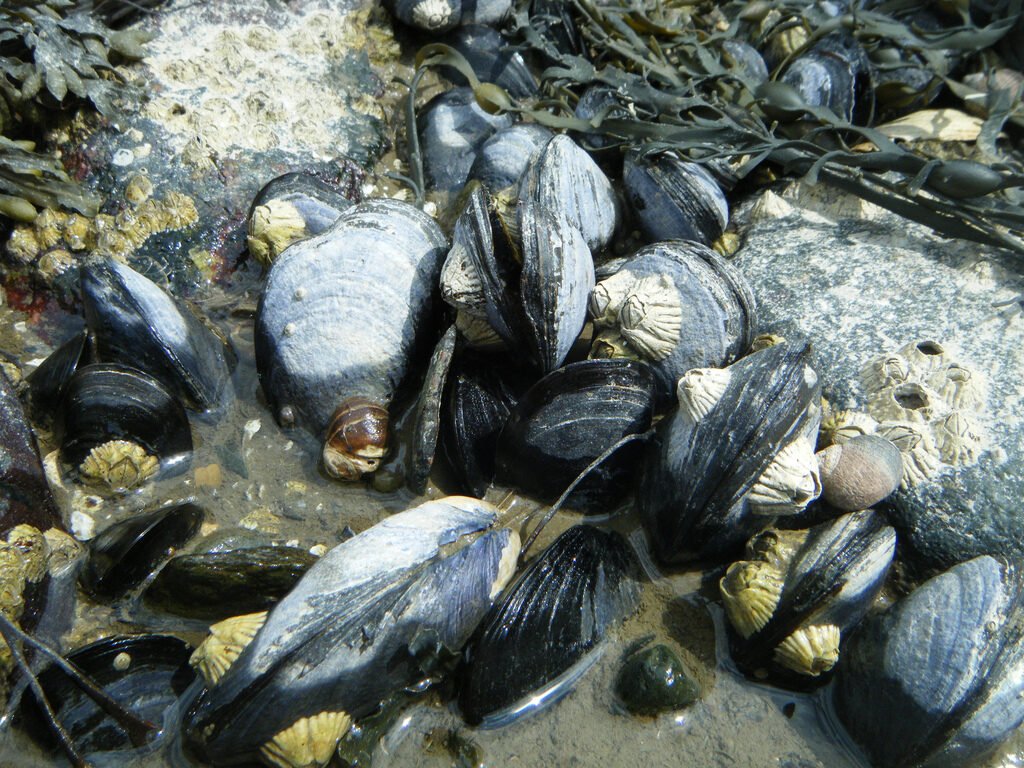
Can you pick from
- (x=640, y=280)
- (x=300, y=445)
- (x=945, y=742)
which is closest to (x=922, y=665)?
(x=945, y=742)

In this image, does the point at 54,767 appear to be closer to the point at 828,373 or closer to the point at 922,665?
the point at 922,665

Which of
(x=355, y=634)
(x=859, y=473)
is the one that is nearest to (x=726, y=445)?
(x=859, y=473)

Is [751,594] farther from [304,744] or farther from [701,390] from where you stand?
[304,744]

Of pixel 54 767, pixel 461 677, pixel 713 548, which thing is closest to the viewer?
pixel 54 767

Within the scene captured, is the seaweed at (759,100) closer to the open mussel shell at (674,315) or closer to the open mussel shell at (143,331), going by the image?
the open mussel shell at (674,315)

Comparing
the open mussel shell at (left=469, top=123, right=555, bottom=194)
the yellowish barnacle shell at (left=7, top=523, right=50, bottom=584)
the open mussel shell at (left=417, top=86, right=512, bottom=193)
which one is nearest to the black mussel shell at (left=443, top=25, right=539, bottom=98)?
the open mussel shell at (left=417, top=86, right=512, bottom=193)

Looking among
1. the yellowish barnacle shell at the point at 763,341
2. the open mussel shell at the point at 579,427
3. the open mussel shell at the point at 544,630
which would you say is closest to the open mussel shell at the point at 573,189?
the open mussel shell at the point at 579,427
